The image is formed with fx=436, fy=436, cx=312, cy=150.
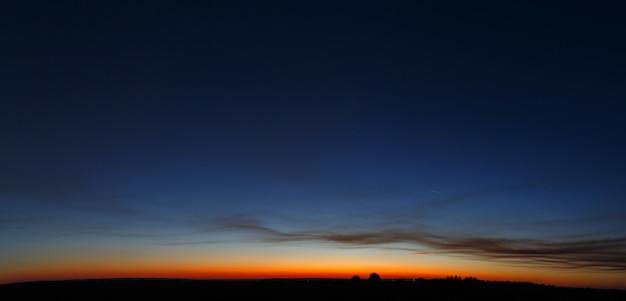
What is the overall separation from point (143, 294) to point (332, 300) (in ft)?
51.8

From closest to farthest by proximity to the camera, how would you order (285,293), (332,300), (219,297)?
(332,300)
(219,297)
(285,293)

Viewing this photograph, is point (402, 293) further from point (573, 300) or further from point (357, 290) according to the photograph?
point (573, 300)

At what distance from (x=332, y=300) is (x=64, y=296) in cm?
2194

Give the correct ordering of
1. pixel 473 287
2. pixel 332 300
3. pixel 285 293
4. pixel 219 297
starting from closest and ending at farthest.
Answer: pixel 332 300 → pixel 219 297 → pixel 285 293 → pixel 473 287

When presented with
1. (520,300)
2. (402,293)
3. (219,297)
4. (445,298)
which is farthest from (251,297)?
(520,300)

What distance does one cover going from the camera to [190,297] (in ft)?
109

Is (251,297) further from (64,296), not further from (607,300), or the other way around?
→ (607,300)

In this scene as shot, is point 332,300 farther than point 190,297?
No

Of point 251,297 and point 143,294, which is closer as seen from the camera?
point 251,297

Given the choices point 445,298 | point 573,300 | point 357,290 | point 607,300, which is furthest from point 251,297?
point 607,300

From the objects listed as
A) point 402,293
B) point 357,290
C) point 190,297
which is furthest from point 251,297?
point 402,293

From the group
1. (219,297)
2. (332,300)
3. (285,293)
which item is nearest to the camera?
(332,300)

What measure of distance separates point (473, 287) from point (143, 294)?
1113 inches

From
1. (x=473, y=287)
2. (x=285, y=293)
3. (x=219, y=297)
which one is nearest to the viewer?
(x=219, y=297)
